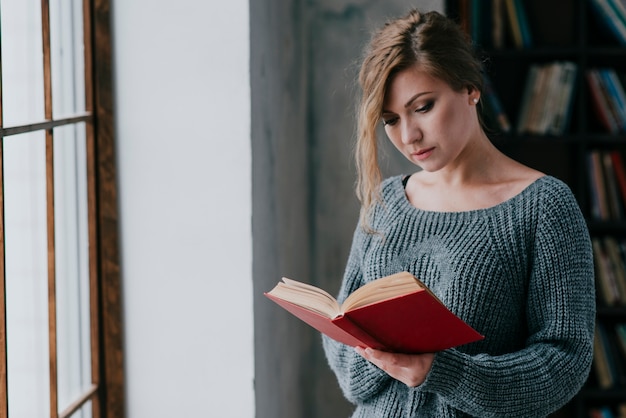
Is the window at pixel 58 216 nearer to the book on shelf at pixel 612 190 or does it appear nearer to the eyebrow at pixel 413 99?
the eyebrow at pixel 413 99

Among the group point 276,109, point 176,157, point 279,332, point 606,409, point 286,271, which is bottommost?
point 606,409

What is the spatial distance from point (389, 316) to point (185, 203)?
77cm

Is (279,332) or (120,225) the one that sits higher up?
(120,225)

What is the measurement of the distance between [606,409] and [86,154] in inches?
81.5

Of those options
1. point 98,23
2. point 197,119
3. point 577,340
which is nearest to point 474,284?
point 577,340

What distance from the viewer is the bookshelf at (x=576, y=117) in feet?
9.26

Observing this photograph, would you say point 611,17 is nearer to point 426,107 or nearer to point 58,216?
point 426,107

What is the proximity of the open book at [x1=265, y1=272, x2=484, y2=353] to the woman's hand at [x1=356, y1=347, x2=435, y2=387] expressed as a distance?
1 cm

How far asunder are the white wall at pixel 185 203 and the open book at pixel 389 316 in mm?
545

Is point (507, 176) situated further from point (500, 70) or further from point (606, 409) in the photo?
point (606, 409)

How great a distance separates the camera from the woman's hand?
121 centimetres

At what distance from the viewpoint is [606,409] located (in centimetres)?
292

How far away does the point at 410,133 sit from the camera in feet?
4.64

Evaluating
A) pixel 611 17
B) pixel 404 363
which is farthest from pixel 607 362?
pixel 404 363
